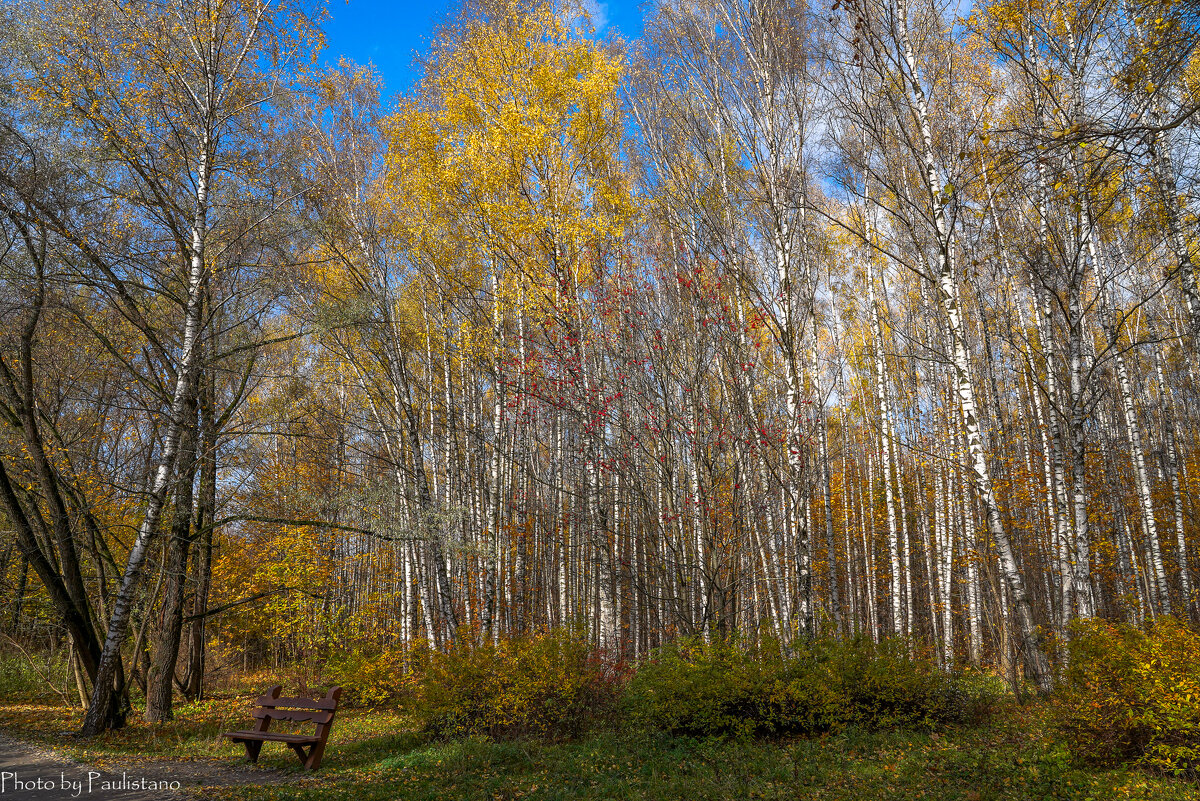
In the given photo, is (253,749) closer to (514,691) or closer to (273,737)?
(273,737)

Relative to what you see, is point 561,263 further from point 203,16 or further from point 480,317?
point 203,16

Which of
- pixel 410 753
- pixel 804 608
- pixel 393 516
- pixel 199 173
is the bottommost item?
pixel 410 753

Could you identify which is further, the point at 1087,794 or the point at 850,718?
the point at 850,718

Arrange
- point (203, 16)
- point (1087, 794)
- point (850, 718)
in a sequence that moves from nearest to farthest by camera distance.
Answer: point (1087, 794) → point (850, 718) → point (203, 16)

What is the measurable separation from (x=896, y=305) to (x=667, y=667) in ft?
40.0

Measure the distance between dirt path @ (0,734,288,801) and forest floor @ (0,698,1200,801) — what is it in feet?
0.09

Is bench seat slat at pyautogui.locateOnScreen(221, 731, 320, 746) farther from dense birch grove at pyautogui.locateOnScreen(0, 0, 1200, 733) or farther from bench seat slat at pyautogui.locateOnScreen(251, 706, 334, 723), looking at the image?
dense birch grove at pyautogui.locateOnScreen(0, 0, 1200, 733)

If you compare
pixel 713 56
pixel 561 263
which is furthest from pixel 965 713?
pixel 713 56

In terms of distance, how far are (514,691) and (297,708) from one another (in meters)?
2.21

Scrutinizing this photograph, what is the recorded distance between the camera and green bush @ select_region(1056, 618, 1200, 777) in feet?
13.1

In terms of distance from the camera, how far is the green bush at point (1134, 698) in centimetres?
399

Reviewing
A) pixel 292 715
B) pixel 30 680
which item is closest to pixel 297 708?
pixel 292 715

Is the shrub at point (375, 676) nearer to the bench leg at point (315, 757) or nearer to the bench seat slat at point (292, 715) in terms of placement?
the bench seat slat at point (292, 715)

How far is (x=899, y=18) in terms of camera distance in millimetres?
6648
